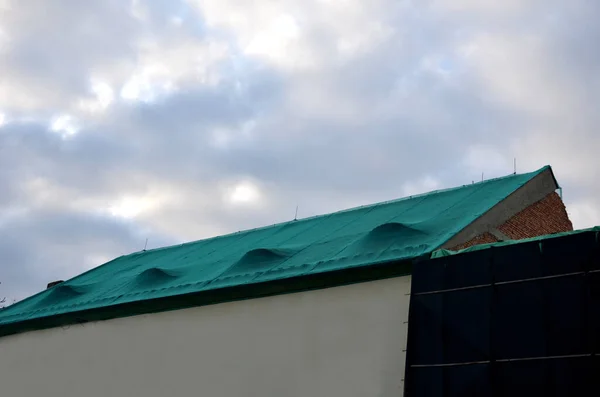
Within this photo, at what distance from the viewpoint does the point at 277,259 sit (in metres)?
16.8

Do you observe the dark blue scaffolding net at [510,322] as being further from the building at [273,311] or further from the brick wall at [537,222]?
the brick wall at [537,222]

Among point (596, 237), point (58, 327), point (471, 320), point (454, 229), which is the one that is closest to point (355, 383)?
point (471, 320)

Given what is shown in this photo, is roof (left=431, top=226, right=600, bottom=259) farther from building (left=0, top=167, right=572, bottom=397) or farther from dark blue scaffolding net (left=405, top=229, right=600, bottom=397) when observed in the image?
building (left=0, top=167, right=572, bottom=397)

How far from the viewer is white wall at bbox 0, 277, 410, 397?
1338 centimetres

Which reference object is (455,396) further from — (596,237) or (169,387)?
(169,387)

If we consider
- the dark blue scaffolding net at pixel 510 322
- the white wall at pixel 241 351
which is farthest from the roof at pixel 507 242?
the white wall at pixel 241 351

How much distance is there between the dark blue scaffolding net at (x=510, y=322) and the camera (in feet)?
36.0

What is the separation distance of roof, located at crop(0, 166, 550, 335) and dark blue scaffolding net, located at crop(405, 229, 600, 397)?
1241mm

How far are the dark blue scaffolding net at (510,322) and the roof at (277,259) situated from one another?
4.07ft

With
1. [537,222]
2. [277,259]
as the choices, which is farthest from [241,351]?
[537,222]

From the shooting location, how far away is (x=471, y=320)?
1211cm

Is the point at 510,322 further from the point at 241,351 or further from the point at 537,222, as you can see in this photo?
the point at 537,222

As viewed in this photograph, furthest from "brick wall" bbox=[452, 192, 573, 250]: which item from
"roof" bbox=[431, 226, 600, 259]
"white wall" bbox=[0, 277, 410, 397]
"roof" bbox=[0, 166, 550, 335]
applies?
"white wall" bbox=[0, 277, 410, 397]

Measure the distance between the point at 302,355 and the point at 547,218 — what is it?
768 cm
